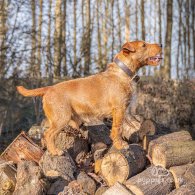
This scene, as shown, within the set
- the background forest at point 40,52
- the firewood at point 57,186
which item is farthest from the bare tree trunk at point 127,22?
the firewood at point 57,186

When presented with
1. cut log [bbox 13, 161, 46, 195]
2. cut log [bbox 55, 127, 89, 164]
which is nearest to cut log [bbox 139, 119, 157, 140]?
cut log [bbox 55, 127, 89, 164]

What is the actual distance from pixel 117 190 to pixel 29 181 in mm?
1208

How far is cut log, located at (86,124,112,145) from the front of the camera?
7.26 m

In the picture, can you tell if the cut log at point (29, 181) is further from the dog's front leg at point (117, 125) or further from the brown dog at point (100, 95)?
the dog's front leg at point (117, 125)

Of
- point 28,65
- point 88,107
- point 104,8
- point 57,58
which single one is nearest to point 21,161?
point 88,107

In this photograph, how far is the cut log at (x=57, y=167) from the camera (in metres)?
6.45

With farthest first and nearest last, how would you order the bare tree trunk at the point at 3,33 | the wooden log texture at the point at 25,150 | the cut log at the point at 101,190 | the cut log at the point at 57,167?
the bare tree trunk at the point at 3,33 < the wooden log texture at the point at 25,150 < the cut log at the point at 57,167 < the cut log at the point at 101,190

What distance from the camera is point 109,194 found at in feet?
19.3

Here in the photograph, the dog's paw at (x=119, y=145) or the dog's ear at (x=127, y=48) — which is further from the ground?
the dog's ear at (x=127, y=48)

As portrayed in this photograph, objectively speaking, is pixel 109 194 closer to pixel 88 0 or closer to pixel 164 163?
pixel 164 163

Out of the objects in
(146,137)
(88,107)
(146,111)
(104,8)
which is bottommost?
(146,111)

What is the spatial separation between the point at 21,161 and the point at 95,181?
1.10 meters

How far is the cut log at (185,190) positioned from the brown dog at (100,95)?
0.95 m

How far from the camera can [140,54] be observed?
6586 mm
